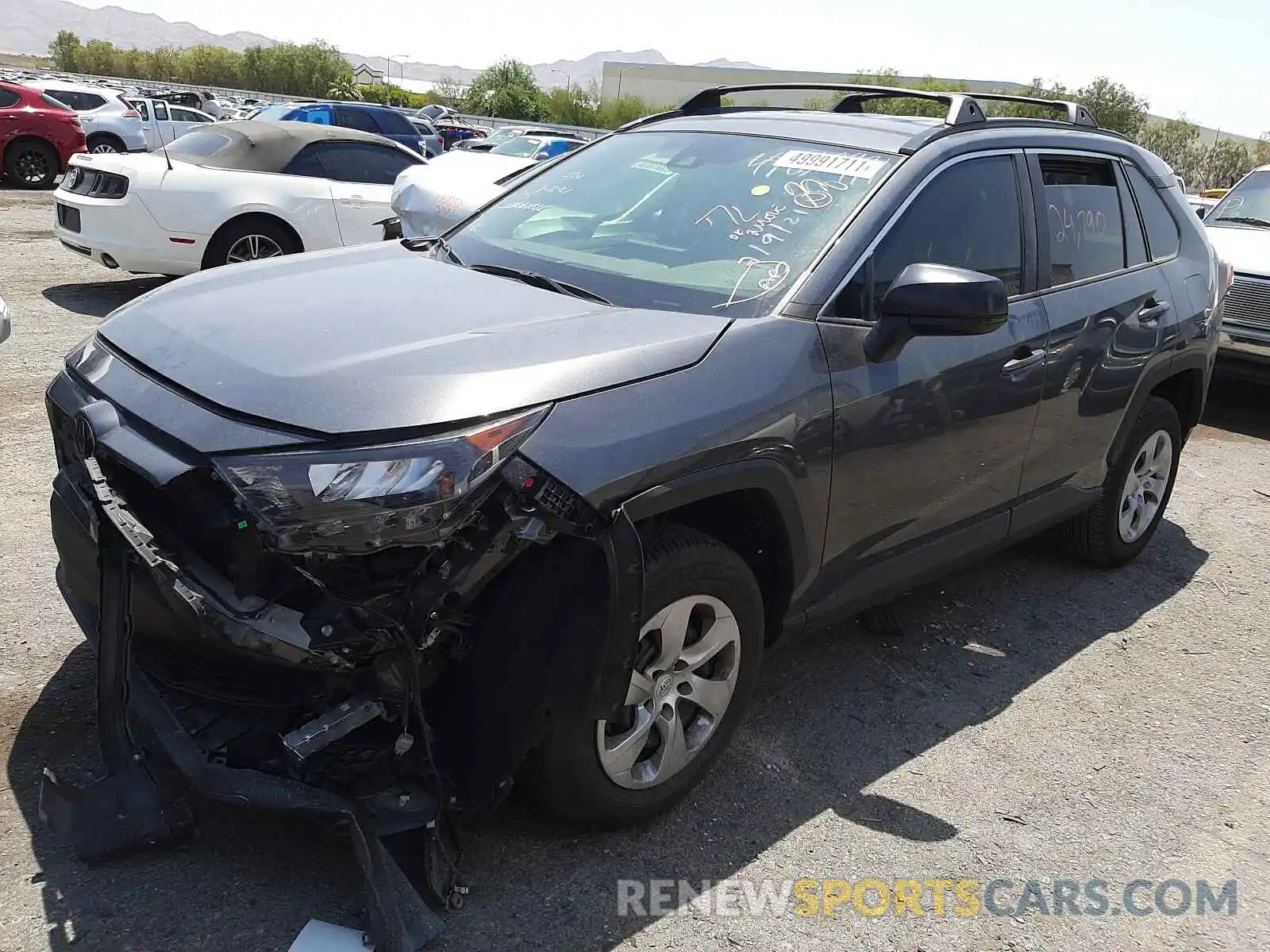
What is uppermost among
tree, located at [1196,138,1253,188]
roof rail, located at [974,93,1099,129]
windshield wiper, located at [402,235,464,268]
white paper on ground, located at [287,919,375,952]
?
tree, located at [1196,138,1253,188]

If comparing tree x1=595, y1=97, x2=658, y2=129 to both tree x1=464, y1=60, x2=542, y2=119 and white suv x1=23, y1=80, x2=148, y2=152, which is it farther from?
white suv x1=23, y1=80, x2=148, y2=152

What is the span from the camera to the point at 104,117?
19.1 metres

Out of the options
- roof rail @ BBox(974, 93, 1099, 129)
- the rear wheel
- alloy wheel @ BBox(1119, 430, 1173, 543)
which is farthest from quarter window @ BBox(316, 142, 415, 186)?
the rear wheel

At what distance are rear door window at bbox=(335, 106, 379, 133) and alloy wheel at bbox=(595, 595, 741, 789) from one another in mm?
17636

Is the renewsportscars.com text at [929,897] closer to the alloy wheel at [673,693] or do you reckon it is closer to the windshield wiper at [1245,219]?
the alloy wheel at [673,693]

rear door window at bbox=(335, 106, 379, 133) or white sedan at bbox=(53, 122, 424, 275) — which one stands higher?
rear door window at bbox=(335, 106, 379, 133)

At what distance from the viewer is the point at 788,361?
3039mm

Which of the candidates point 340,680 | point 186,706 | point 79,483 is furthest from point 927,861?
point 79,483

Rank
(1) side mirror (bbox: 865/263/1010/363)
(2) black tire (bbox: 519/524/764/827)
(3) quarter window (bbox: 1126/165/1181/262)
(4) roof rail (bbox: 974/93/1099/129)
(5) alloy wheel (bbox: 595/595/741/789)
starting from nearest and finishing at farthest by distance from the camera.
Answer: (2) black tire (bbox: 519/524/764/827), (5) alloy wheel (bbox: 595/595/741/789), (1) side mirror (bbox: 865/263/1010/363), (4) roof rail (bbox: 974/93/1099/129), (3) quarter window (bbox: 1126/165/1181/262)

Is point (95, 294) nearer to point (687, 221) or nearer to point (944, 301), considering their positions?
point (687, 221)

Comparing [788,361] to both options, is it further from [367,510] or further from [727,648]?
[367,510]

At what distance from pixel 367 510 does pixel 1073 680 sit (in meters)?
2.98

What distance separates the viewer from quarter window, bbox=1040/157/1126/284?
164 inches

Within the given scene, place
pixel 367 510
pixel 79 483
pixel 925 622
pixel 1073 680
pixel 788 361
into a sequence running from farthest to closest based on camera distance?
pixel 925 622 → pixel 1073 680 → pixel 788 361 → pixel 79 483 → pixel 367 510
